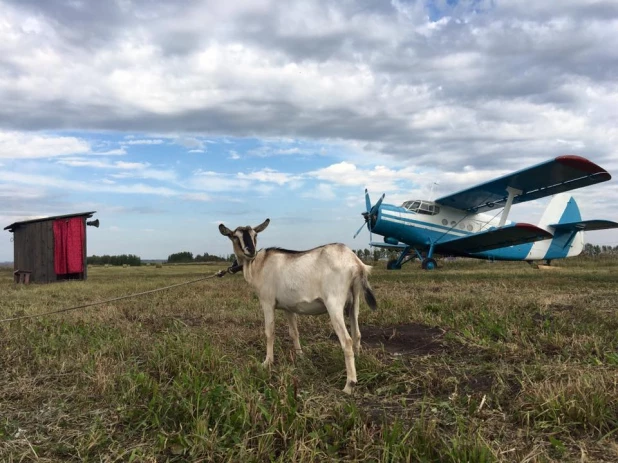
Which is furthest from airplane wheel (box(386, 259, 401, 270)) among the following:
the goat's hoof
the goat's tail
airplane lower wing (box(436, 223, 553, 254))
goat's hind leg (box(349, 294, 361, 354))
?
the goat's hoof

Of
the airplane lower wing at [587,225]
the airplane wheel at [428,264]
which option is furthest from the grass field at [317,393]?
the airplane lower wing at [587,225]

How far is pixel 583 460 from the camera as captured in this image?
2643mm

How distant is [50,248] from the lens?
1989 centimetres

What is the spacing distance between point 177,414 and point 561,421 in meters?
2.76

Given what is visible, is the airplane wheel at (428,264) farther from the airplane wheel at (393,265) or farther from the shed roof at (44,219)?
the shed roof at (44,219)

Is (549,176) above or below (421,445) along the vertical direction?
above

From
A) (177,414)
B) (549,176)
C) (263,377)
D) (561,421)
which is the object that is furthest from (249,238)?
(549,176)

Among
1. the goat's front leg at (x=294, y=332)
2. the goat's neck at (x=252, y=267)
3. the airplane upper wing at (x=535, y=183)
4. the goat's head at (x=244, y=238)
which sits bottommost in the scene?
the goat's front leg at (x=294, y=332)

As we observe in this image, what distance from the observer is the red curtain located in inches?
788

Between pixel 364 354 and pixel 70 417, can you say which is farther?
pixel 364 354

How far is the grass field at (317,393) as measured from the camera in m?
2.88

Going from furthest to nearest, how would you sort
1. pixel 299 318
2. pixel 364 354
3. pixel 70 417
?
pixel 299 318, pixel 364 354, pixel 70 417

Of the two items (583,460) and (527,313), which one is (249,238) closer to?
(583,460)

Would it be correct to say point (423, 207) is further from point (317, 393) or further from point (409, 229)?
point (317, 393)
